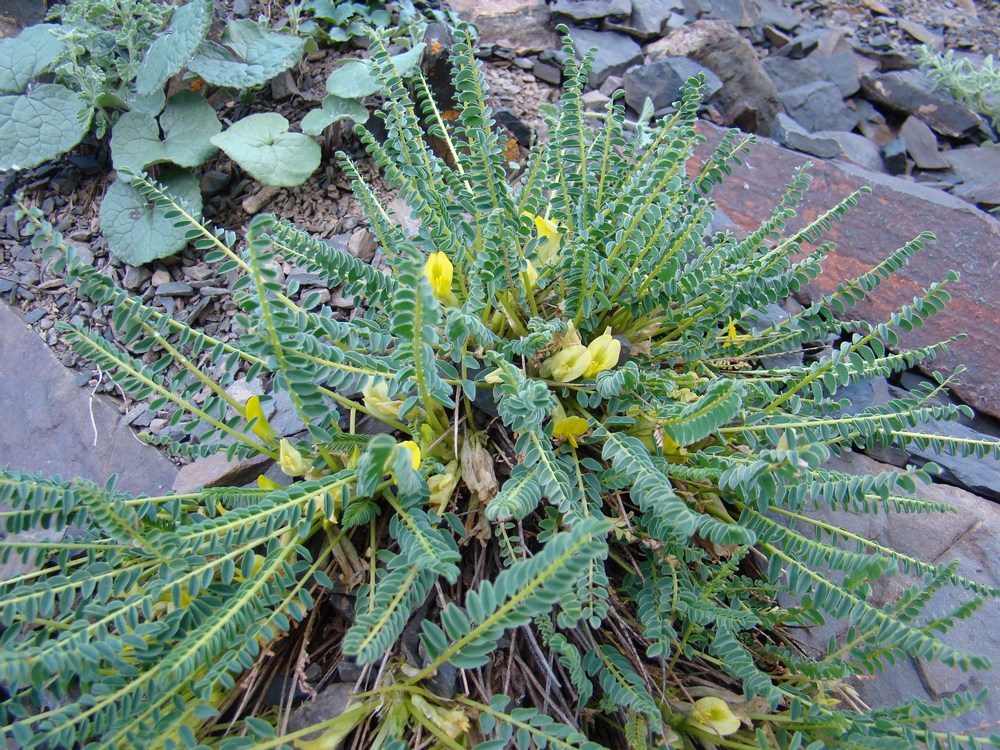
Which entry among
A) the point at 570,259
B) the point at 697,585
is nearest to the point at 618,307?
the point at 570,259

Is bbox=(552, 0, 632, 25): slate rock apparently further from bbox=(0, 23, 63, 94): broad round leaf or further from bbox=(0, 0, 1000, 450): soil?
bbox=(0, 23, 63, 94): broad round leaf

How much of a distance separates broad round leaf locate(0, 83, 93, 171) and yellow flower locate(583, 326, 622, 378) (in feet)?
5.94

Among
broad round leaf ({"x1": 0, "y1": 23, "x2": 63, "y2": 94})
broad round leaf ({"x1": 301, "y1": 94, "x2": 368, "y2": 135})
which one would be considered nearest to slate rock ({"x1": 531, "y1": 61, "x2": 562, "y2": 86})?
broad round leaf ({"x1": 301, "y1": 94, "x2": 368, "y2": 135})

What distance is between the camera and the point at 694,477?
1.32m

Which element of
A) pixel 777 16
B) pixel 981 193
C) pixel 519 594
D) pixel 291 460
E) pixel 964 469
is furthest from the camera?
pixel 777 16

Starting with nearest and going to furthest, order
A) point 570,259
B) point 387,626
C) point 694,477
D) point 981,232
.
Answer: point 387,626
point 694,477
point 570,259
point 981,232

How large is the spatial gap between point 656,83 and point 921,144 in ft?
5.32

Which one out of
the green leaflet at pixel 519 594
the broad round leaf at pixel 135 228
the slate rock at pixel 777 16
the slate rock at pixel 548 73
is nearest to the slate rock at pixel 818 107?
the slate rock at pixel 777 16

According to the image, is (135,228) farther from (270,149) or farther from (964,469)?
(964,469)

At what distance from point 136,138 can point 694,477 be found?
204 centimetres

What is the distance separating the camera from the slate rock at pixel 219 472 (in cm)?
163

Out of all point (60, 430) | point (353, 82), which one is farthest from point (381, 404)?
point (353, 82)

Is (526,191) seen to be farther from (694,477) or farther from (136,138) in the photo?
(136,138)

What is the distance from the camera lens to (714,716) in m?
1.29
